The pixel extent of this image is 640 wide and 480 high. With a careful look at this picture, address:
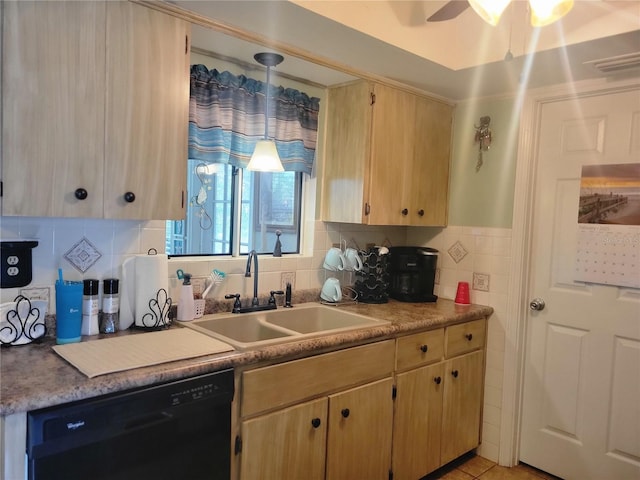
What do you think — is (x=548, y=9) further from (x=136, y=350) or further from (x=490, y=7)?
(x=136, y=350)

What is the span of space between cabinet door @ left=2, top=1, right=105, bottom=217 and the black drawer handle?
0.01 metres

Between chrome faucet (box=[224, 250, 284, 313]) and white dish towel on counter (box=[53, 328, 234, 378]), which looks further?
chrome faucet (box=[224, 250, 284, 313])

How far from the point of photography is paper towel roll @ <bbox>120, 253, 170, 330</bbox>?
1918 millimetres

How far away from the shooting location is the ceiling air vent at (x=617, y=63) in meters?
2.09

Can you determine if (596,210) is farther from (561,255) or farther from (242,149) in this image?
(242,149)

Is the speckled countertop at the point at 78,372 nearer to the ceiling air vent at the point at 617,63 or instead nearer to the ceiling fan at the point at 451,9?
the ceiling fan at the point at 451,9

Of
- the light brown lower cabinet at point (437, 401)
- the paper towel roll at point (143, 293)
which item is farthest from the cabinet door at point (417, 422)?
the paper towel roll at point (143, 293)

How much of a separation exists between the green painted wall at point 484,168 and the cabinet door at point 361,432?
1253 mm

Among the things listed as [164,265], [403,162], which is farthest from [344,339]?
[403,162]

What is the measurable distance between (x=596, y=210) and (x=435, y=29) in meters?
1.27

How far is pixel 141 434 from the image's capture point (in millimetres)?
1414

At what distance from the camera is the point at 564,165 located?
8.46ft

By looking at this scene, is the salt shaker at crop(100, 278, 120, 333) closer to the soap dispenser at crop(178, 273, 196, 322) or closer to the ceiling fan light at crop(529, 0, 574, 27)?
the soap dispenser at crop(178, 273, 196, 322)

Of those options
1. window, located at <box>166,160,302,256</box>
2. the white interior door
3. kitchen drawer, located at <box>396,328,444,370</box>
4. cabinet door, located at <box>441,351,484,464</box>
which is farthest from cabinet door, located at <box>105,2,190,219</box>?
the white interior door
